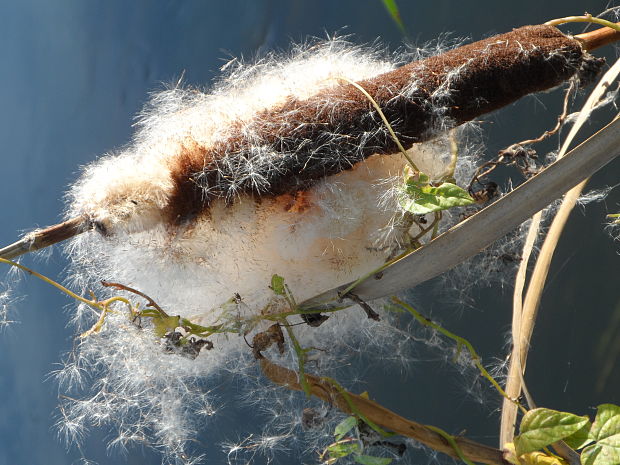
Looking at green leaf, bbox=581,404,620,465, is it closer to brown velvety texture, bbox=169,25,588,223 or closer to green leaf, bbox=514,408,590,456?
green leaf, bbox=514,408,590,456

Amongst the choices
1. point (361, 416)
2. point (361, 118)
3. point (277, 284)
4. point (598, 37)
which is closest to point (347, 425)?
point (361, 416)

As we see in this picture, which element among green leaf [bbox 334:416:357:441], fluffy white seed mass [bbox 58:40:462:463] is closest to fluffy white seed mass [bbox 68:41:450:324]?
fluffy white seed mass [bbox 58:40:462:463]

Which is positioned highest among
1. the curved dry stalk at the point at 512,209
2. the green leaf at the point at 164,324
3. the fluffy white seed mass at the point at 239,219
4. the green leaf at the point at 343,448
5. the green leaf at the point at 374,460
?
the fluffy white seed mass at the point at 239,219

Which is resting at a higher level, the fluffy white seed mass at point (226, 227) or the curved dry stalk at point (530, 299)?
the fluffy white seed mass at point (226, 227)

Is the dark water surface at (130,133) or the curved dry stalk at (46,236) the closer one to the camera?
the curved dry stalk at (46,236)

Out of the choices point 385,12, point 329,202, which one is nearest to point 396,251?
point 329,202

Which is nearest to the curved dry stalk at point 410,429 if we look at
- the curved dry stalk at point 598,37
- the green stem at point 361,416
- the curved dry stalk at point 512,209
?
the green stem at point 361,416

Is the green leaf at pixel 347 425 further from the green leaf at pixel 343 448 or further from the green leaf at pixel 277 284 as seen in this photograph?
the green leaf at pixel 277 284
